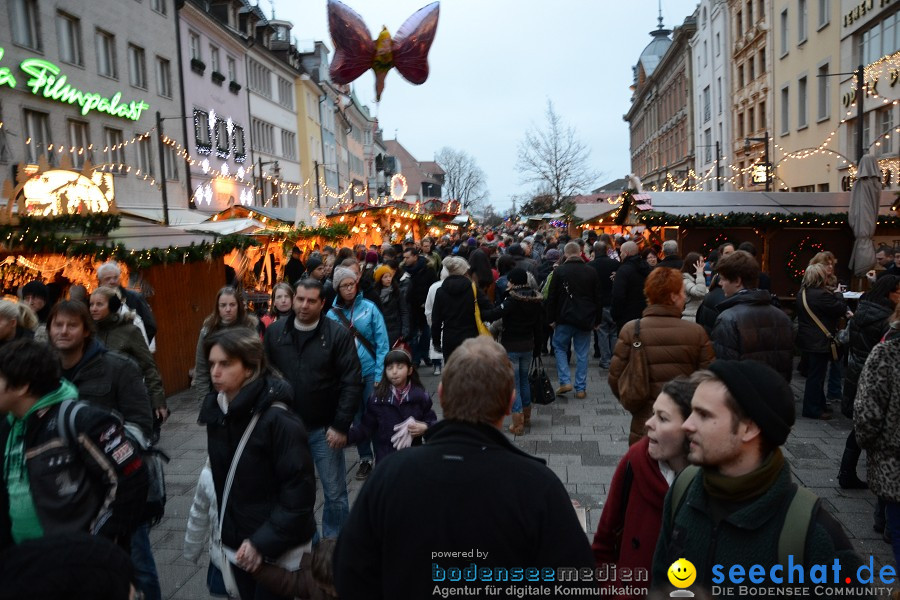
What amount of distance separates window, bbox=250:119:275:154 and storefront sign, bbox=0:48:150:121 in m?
13.1

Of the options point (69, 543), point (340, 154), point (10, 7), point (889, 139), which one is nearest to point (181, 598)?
point (69, 543)

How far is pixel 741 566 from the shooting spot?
6.55 ft

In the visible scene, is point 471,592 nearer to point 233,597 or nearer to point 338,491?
point 233,597

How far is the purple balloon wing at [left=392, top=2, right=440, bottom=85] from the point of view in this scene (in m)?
10.3

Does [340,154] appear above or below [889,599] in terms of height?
above

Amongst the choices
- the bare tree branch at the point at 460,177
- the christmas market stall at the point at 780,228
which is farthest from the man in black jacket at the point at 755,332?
the bare tree branch at the point at 460,177

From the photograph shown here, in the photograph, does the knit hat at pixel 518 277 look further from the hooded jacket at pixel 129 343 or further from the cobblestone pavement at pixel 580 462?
the hooded jacket at pixel 129 343

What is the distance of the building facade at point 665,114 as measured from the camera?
50.1 meters

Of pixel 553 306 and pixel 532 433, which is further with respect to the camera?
pixel 553 306

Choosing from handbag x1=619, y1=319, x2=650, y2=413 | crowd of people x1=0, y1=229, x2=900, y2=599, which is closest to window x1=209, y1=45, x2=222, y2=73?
crowd of people x1=0, y1=229, x2=900, y2=599

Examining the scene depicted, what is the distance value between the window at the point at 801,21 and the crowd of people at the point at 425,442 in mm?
26392

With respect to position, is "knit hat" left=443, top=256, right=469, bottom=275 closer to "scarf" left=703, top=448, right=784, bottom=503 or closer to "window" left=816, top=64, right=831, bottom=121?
"scarf" left=703, top=448, right=784, bottom=503

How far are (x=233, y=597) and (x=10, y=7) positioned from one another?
20.7 metres

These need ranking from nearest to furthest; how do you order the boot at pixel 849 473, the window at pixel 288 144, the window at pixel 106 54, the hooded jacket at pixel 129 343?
the hooded jacket at pixel 129 343, the boot at pixel 849 473, the window at pixel 106 54, the window at pixel 288 144
